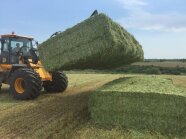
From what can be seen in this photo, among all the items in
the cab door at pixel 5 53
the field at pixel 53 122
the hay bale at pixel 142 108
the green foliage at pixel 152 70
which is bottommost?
the field at pixel 53 122

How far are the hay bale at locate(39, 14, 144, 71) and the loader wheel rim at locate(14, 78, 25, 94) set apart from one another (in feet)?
5.86

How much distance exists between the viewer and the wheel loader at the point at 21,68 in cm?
1178

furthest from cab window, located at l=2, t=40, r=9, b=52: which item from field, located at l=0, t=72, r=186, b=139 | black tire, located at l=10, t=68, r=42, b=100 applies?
field, located at l=0, t=72, r=186, b=139

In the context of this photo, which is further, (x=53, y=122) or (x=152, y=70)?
(x=152, y=70)

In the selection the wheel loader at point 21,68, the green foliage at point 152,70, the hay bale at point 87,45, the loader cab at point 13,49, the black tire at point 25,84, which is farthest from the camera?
the green foliage at point 152,70

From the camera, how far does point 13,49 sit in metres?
13.0

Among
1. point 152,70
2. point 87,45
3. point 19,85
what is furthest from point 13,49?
point 152,70

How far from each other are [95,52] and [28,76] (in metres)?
3.26

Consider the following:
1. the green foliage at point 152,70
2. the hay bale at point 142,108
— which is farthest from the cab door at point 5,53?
the green foliage at point 152,70

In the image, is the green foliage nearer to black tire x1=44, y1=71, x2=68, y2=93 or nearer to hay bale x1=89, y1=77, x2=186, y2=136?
black tire x1=44, y1=71, x2=68, y2=93

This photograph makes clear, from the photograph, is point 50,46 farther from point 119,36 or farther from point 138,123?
point 138,123

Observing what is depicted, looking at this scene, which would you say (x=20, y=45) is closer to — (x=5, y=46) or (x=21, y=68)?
(x=5, y=46)

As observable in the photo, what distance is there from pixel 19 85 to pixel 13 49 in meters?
1.62

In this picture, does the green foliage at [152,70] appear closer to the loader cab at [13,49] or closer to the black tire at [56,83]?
the black tire at [56,83]
